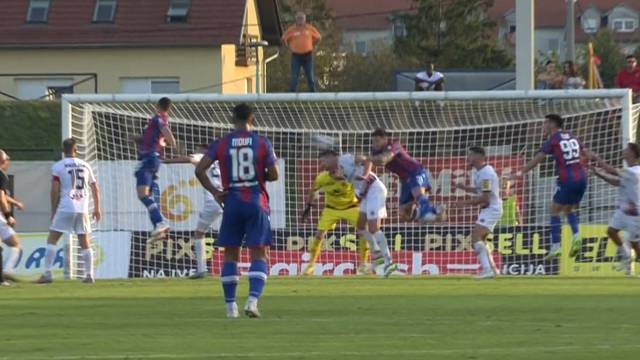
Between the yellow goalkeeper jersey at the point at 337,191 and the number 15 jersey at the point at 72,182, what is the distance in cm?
461

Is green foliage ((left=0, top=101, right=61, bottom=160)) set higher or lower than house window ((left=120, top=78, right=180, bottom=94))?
lower

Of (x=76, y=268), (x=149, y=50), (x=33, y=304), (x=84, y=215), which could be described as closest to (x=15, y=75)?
(x=149, y=50)

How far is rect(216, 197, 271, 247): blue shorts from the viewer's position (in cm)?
1449

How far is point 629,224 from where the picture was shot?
76.0 feet

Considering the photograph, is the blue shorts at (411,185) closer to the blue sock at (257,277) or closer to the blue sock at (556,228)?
the blue sock at (556,228)

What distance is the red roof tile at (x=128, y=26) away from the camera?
5362 centimetres

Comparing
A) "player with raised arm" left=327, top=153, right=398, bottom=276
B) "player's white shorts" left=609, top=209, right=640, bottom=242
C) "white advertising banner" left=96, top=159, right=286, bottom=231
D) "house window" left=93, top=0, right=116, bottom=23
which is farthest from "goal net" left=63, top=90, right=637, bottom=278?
"house window" left=93, top=0, right=116, bottom=23

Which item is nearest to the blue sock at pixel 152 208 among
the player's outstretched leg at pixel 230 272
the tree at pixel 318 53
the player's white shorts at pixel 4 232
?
the player's white shorts at pixel 4 232

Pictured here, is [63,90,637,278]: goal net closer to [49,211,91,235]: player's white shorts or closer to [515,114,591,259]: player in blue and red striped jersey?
[515,114,591,259]: player in blue and red striped jersey

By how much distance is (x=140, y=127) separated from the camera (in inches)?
1125

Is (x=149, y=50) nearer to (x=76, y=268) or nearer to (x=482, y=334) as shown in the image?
(x=76, y=268)

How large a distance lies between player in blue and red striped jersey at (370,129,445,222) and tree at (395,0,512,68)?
213 ft

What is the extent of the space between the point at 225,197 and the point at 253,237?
20.3 inches

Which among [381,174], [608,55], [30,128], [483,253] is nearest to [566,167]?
[483,253]
